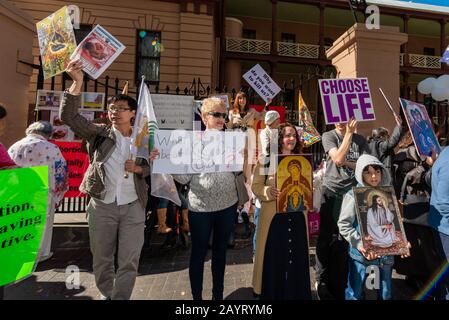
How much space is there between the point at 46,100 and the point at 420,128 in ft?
22.1

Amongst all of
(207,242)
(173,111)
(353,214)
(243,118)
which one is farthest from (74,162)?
(353,214)

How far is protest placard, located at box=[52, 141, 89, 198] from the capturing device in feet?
18.6

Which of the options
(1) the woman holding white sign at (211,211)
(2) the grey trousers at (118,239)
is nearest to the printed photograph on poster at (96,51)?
(1) the woman holding white sign at (211,211)

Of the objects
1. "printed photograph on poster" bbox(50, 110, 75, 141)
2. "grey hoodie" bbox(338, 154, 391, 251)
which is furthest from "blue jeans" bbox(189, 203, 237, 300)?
"printed photograph on poster" bbox(50, 110, 75, 141)

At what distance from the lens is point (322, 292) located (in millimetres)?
3283

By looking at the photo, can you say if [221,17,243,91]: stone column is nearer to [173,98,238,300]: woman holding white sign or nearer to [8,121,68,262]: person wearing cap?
[8,121,68,262]: person wearing cap

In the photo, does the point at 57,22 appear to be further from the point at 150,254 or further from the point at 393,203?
the point at 393,203

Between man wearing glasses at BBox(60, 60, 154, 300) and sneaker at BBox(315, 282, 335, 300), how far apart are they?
202 centimetres

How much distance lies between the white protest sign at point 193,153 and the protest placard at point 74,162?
353 centimetres

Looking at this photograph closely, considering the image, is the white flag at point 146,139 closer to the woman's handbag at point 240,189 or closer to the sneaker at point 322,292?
the woman's handbag at point 240,189

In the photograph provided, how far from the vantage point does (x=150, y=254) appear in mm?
4508

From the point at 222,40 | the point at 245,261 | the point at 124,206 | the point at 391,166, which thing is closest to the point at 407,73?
the point at 222,40

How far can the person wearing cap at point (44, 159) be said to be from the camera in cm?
397
